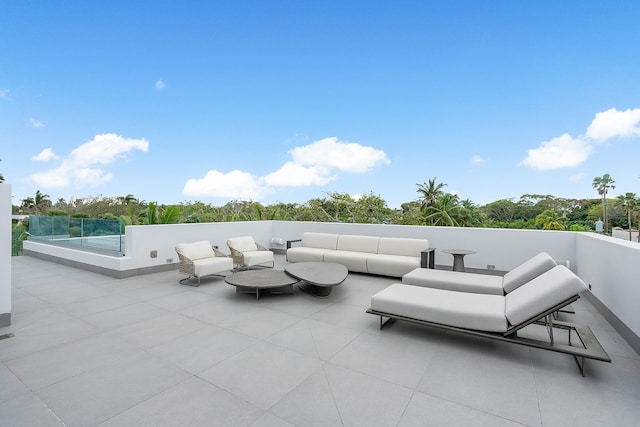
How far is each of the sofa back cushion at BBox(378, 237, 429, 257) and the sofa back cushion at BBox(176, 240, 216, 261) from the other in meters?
4.25

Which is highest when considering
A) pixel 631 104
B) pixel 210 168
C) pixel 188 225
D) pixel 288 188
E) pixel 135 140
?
pixel 631 104

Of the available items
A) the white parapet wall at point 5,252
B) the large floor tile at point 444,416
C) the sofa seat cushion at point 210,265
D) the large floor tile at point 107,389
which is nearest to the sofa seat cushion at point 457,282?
the large floor tile at point 444,416

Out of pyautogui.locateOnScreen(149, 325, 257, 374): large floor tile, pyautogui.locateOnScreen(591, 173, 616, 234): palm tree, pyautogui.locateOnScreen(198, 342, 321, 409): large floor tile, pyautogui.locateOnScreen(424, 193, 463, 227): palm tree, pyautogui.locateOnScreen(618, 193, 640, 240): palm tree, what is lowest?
pyautogui.locateOnScreen(149, 325, 257, 374): large floor tile

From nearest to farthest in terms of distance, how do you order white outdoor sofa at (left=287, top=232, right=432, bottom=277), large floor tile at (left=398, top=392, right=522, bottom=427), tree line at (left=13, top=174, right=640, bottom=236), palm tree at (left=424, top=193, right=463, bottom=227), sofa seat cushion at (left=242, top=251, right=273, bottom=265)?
1. large floor tile at (left=398, top=392, right=522, bottom=427)
2. white outdoor sofa at (left=287, top=232, right=432, bottom=277)
3. sofa seat cushion at (left=242, top=251, right=273, bottom=265)
4. tree line at (left=13, top=174, right=640, bottom=236)
5. palm tree at (left=424, top=193, right=463, bottom=227)

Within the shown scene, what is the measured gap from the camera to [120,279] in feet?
21.6

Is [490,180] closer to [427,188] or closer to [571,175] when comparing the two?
[427,188]

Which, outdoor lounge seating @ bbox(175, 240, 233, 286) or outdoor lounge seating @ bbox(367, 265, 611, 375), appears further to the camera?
outdoor lounge seating @ bbox(175, 240, 233, 286)

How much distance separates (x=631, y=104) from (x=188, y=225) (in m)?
34.4

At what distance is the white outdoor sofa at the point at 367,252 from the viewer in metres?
6.66

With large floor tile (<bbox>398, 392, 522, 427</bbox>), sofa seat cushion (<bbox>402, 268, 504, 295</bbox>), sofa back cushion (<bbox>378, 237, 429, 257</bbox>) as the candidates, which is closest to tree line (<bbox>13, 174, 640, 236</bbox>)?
sofa back cushion (<bbox>378, 237, 429, 257</bbox>)

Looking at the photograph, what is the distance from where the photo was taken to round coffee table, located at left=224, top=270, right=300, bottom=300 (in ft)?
16.6

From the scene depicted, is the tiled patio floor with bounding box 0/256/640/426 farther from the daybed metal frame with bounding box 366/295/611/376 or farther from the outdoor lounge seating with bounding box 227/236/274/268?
the outdoor lounge seating with bounding box 227/236/274/268

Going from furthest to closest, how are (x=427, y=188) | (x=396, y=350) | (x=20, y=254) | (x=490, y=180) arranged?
(x=490, y=180), (x=427, y=188), (x=20, y=254), (x=396, y=350)

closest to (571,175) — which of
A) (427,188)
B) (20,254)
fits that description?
(427,188)
